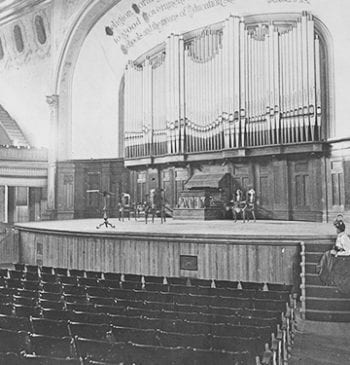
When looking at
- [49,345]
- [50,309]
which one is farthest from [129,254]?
[49,345]

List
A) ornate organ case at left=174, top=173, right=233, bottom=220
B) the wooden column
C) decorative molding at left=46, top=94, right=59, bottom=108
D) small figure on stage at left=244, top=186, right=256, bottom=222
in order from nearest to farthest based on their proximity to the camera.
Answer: small figure on stage at left=244, top=186, right=256, bottom=222
ornate organ case at left=174, top=173, right=233, bottom=220
the wooden column
decorative molding at left=46, top=94, right=59, bottom=108

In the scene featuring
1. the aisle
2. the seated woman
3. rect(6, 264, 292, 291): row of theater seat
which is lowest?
the aisle

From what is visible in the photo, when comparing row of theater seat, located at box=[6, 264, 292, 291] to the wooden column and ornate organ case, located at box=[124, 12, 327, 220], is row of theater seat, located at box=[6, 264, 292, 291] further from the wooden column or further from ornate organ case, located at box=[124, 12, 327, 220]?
Result: the wooden column

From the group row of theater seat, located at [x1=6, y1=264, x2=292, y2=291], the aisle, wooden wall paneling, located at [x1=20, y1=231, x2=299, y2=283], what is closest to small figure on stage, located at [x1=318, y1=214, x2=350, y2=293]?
the aisle

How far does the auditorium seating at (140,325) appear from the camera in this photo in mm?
3133

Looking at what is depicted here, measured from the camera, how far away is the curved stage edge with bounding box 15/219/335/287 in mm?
7125

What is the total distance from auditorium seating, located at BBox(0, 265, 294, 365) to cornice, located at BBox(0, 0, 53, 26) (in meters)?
11.1

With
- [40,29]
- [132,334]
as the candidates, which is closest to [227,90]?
[40,29]

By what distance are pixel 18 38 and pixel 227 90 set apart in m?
7.82

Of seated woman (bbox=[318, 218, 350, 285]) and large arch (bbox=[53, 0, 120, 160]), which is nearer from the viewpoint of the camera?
seated woman (bbox=[318, 218, 350, 285])

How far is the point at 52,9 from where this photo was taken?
1445 centimetres

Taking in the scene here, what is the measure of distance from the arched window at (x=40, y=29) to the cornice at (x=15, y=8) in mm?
368

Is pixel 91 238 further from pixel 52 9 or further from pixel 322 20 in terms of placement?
pixel 52 9

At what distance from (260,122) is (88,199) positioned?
19.4 feet
